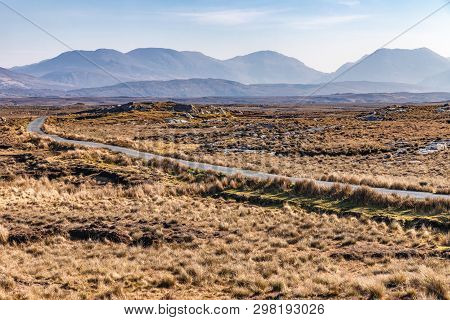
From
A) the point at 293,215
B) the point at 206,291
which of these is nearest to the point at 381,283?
the point at 206,291

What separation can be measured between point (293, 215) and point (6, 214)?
12.8 metres

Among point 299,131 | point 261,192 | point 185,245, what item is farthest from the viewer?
point 299,131

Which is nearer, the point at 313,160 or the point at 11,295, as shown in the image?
the point at 11,295

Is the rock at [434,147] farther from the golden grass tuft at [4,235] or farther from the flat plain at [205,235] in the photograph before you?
the golden grass tuft at [4,235]

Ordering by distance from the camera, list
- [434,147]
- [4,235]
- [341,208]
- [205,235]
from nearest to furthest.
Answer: [4,235]
[205,235]
[341,208]
[434,147]

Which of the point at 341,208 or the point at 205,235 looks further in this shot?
the point at 341,208

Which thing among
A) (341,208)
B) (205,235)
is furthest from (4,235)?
(341,208)

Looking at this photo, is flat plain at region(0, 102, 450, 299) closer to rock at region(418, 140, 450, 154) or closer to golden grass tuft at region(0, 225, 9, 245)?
golden grass tuft at region(0, 225, 9, 245)

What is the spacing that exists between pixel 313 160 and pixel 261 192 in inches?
831

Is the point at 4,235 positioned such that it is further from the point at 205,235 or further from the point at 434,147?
the point at 434,147

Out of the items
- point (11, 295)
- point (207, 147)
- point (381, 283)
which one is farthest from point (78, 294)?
point (207, 147)

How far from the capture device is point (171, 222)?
1912cm

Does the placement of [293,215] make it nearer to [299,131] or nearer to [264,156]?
[264,156]

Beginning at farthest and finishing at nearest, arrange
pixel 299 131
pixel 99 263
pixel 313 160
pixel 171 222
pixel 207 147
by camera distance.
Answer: pixel 299 131, pixel 207 147, pixel 313 160, pixel 171 222, pixel 99 263
